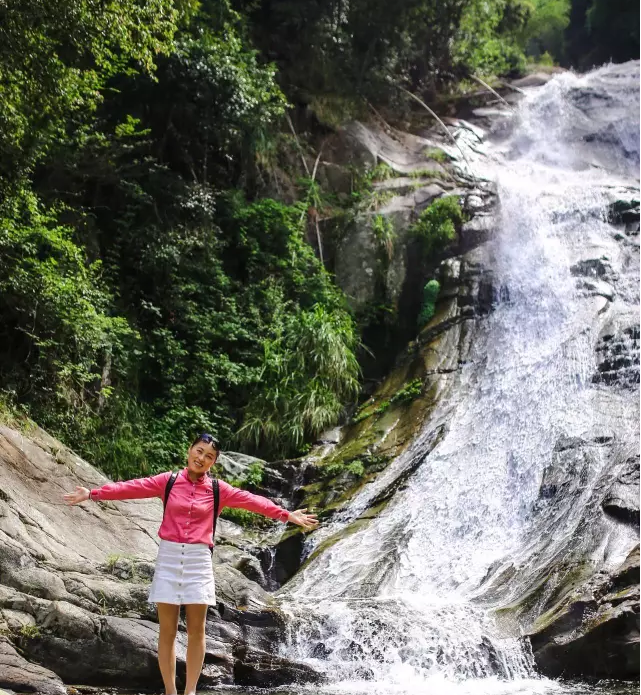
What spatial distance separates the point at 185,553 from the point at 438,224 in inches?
494

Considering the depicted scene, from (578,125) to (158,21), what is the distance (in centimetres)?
1459

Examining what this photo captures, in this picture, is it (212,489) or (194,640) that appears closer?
(194,640)

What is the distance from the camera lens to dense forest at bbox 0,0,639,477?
372 inches

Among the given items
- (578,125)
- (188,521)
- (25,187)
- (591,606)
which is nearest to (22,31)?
(25,187)

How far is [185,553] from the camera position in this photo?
407 cm

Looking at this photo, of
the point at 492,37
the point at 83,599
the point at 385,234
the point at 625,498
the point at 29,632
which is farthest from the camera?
the point at 492,37

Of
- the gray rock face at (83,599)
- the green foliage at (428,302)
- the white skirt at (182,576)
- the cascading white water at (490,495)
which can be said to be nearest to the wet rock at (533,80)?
the cascading white water at (490,495)

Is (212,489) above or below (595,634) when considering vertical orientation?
A: above

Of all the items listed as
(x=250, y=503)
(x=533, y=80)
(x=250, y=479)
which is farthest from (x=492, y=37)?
(x=250, y=503)

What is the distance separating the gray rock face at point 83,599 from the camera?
525cm

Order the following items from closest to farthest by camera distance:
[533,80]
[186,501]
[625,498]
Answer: [186,501]
[625,498]
[533,80]

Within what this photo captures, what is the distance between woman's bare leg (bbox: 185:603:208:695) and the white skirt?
0.28 ft

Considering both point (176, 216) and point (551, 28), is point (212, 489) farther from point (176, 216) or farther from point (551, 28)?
point (551, 28)

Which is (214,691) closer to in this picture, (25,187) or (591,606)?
(591,606)
